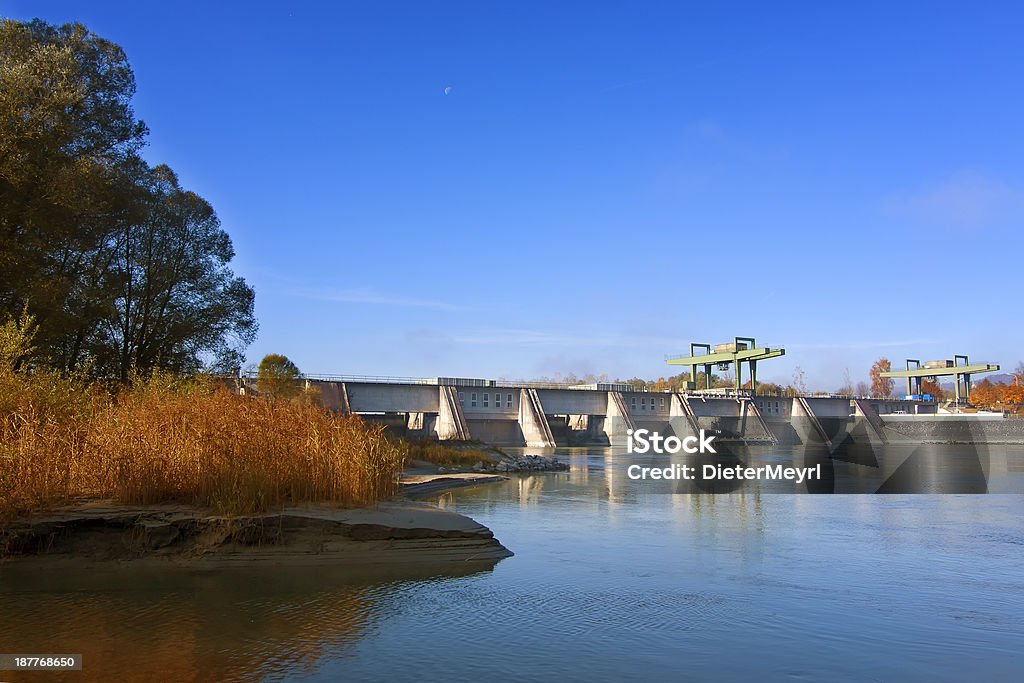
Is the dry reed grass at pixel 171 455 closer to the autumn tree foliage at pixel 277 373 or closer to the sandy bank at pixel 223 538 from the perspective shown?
the sandy bank at pixel 223 538

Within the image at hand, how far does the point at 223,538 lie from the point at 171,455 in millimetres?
2309

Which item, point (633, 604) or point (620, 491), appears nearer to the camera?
point (633, 604)

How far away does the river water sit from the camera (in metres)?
8.73

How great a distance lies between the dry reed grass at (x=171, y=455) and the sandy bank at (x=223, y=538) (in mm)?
515

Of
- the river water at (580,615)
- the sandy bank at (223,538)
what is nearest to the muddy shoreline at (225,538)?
the sandy bank at (223,538)

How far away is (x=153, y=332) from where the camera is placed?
35.7 meters

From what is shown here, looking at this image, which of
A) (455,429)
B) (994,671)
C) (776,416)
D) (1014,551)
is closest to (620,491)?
(1014,551)

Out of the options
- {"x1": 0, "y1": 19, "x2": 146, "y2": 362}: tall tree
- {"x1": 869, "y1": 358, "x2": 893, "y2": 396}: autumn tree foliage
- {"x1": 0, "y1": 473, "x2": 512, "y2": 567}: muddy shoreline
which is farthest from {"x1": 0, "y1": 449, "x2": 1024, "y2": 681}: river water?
{"x1": 869, "y1": 358, "x2": 893, "y2": 396}: autumn tree foliage

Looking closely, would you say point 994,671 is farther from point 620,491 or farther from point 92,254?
point 92,254

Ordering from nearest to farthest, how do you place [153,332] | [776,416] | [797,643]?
[797,643], [153,332], [776,416]

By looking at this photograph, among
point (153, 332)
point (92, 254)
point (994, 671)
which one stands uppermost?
point (92, 254)

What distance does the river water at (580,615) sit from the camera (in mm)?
8734

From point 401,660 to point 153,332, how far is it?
30.8 metres

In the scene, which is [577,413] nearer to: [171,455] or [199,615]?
[171,455]
